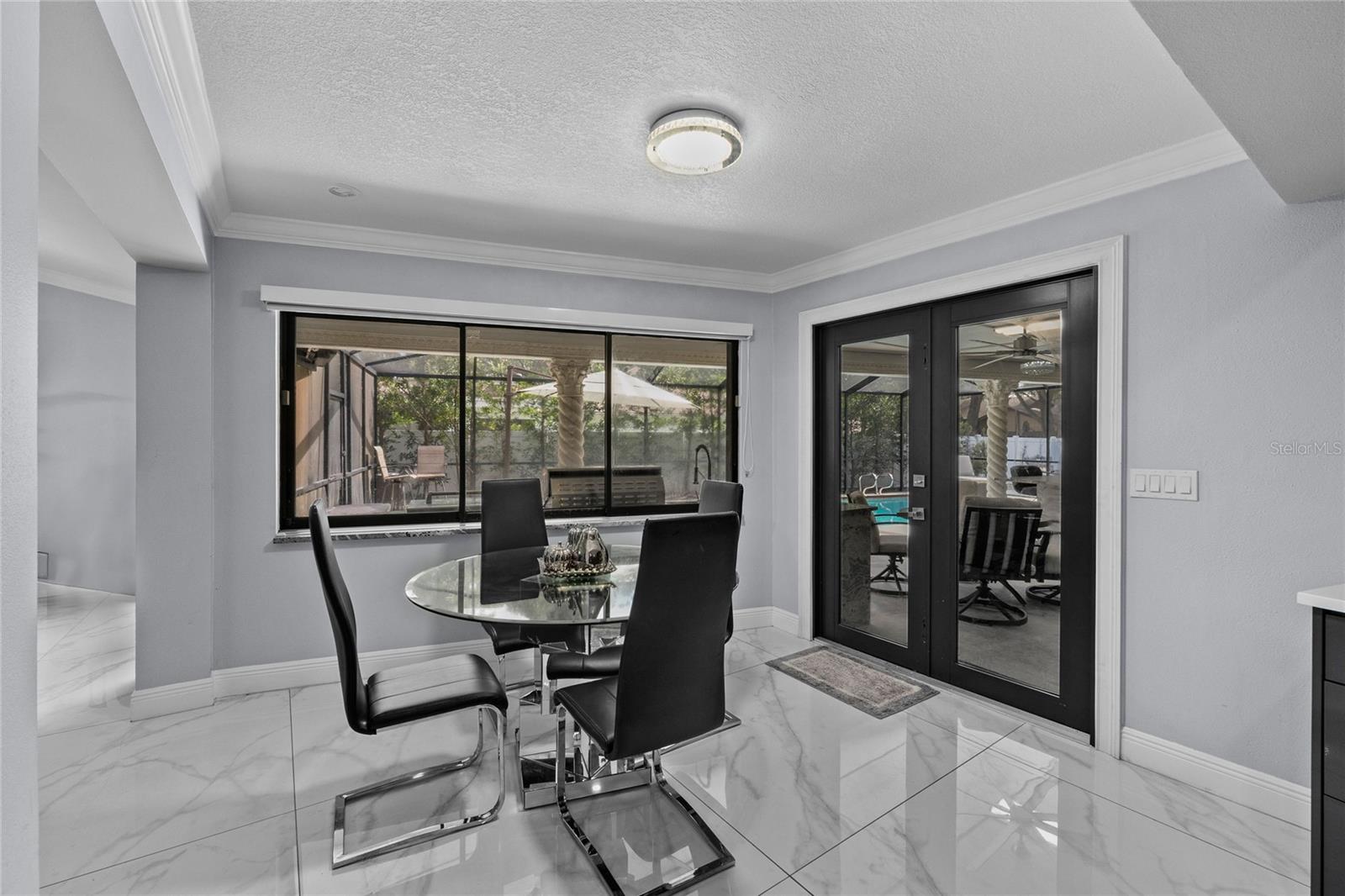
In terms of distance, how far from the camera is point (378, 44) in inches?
72.6

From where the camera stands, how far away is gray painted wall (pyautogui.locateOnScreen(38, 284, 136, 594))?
5.12 meters

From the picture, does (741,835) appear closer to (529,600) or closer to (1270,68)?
(529,600)

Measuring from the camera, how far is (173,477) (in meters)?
Result: 3.09

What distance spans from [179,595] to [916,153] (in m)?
3.89

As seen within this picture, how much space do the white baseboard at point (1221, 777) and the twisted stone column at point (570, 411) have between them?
10.3 feet

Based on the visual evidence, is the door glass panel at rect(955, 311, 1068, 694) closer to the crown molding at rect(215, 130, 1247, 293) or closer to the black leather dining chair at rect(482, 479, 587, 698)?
the crown molding at rect(215, 130, 1247, 293)

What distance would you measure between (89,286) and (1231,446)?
735 centimetres

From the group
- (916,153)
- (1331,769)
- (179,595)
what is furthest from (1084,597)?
(179,595)

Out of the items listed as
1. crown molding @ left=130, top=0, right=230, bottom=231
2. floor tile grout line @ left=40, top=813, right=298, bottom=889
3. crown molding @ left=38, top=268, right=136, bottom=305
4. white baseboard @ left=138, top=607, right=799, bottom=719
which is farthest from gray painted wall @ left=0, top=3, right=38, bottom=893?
crown molding @ left=38, top=268, right=136, bottom=305

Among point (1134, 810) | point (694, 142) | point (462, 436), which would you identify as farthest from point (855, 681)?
point (694, 142)

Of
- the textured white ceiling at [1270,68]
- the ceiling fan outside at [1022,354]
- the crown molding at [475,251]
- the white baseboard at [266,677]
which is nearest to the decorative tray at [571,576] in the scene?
the white baseboard at [266,677]

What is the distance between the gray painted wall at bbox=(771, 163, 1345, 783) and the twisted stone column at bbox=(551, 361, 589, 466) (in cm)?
280

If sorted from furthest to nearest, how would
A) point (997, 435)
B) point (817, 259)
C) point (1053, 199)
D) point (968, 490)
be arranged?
point (817, 259) < point (968, 490) < point (997, 435) < point (1053, 199)

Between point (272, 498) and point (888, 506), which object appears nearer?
point (272, 498)
